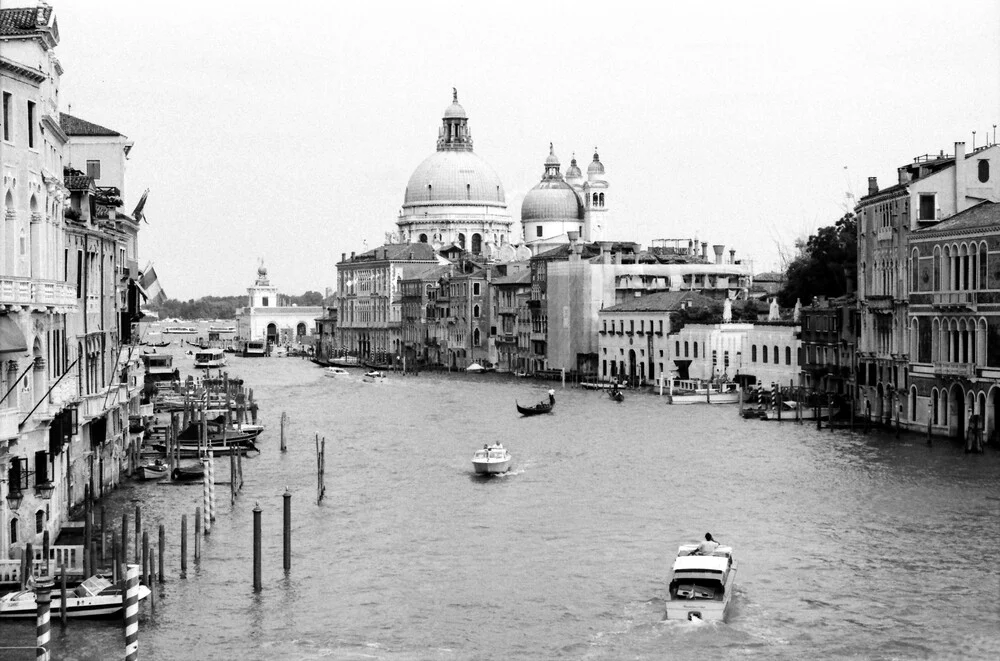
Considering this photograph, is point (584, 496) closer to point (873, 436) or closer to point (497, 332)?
point (873, 436)

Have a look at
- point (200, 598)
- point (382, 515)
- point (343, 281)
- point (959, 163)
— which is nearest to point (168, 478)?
point (382, 515)

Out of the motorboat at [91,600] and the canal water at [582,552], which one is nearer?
the motorboat at [91,600]

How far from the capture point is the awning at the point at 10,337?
17219mm

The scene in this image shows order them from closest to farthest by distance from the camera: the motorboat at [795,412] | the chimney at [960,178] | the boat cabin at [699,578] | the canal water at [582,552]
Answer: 1. the canal water at [582,552]
2. the boat cabin at [699,578]
3. the chimney at [960,178]
4. the motorboat at [795,412]

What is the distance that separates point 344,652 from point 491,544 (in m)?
6.32

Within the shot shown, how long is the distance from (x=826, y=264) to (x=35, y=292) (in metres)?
42.4

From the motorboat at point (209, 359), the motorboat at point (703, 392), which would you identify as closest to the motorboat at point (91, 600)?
the motorboat at point (703, 392)

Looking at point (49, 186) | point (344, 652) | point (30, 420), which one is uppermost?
point (49, 186)

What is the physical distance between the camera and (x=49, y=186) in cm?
1970

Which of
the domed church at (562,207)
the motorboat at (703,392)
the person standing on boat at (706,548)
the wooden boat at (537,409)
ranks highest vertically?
the domed church at (562,207)

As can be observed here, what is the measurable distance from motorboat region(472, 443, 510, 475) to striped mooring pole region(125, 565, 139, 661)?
15.3 m

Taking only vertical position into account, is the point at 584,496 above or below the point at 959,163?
below

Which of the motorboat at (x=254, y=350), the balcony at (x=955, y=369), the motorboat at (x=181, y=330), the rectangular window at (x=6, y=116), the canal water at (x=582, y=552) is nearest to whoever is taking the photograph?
the rectangular window at (x=6, y=116)

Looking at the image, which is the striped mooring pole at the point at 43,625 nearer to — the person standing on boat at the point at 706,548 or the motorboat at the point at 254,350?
the person standing on boat at the point at 706,548
